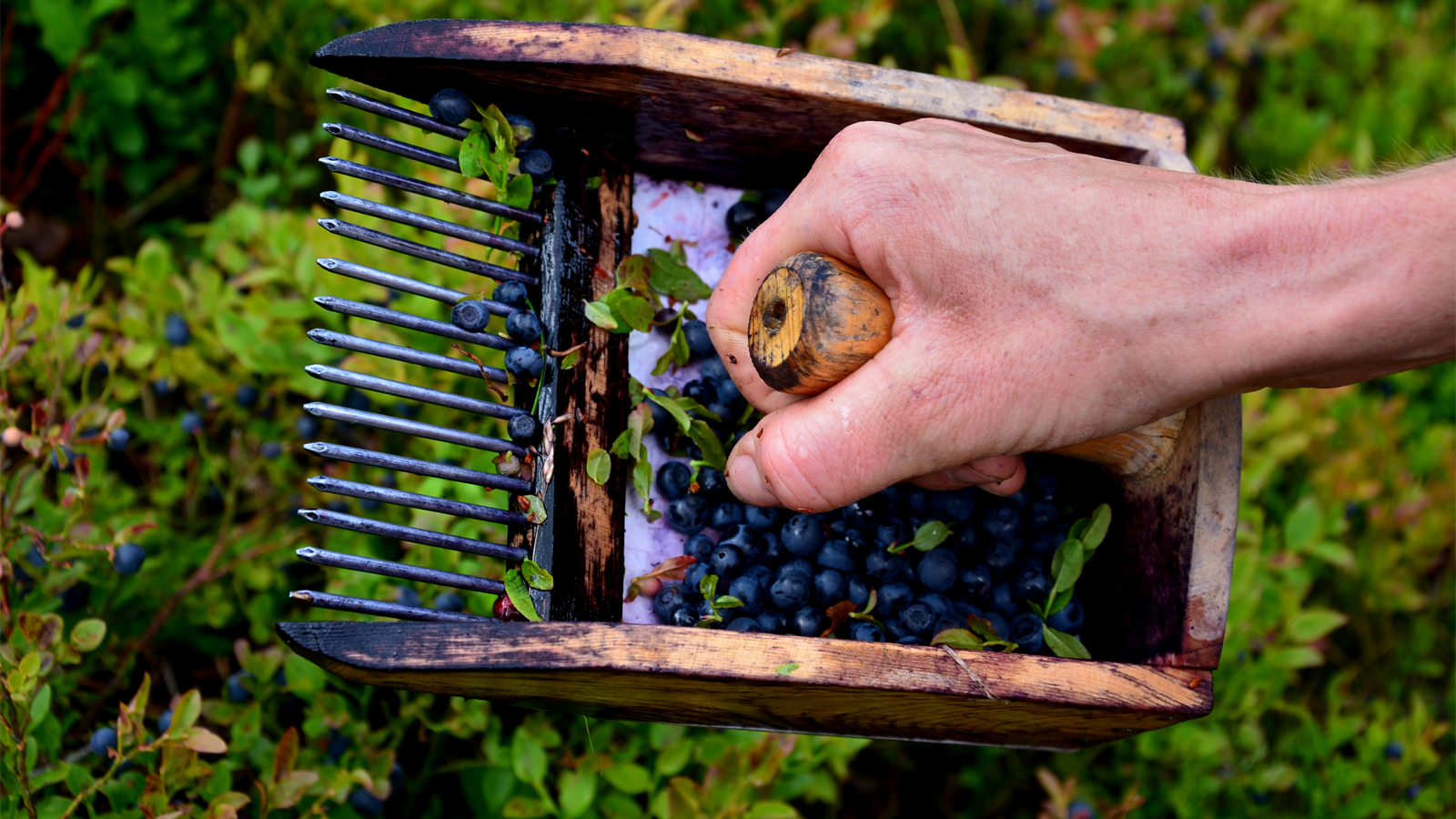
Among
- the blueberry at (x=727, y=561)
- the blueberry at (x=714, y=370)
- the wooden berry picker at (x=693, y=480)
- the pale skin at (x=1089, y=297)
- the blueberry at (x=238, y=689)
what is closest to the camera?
the pale skin at (x=1089, y=297)

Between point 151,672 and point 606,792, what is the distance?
1075mm

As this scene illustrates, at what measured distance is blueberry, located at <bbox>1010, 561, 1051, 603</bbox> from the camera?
1494 millimetres

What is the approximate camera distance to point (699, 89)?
147 centimetres

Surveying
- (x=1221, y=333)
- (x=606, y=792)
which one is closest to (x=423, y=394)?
(x=606, y=792)

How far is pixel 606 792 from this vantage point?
1.76 m

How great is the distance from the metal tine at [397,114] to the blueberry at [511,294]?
0.25m

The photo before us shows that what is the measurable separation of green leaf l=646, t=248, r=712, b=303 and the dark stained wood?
0.22ft

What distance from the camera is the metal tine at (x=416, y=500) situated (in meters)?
1.24

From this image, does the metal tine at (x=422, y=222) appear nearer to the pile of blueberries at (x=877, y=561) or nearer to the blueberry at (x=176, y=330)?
the pile of blueberries at (x=877, y=561)

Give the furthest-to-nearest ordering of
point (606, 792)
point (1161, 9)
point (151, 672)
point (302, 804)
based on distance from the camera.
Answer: point (1161, 9), point (151, 672), point (606, 792), point (302, 804)

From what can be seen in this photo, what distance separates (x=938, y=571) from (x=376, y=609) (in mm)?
853

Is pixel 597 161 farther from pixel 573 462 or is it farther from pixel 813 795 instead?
pixel 813 795

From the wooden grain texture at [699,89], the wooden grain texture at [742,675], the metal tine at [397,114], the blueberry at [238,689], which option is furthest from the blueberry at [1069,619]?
the blueberry at [238,689]

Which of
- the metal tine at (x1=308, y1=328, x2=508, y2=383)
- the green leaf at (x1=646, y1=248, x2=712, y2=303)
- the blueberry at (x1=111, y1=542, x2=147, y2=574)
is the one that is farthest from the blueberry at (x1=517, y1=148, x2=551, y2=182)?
the blueberry at (x1=111, y1=542, x2=147, y2=574)
